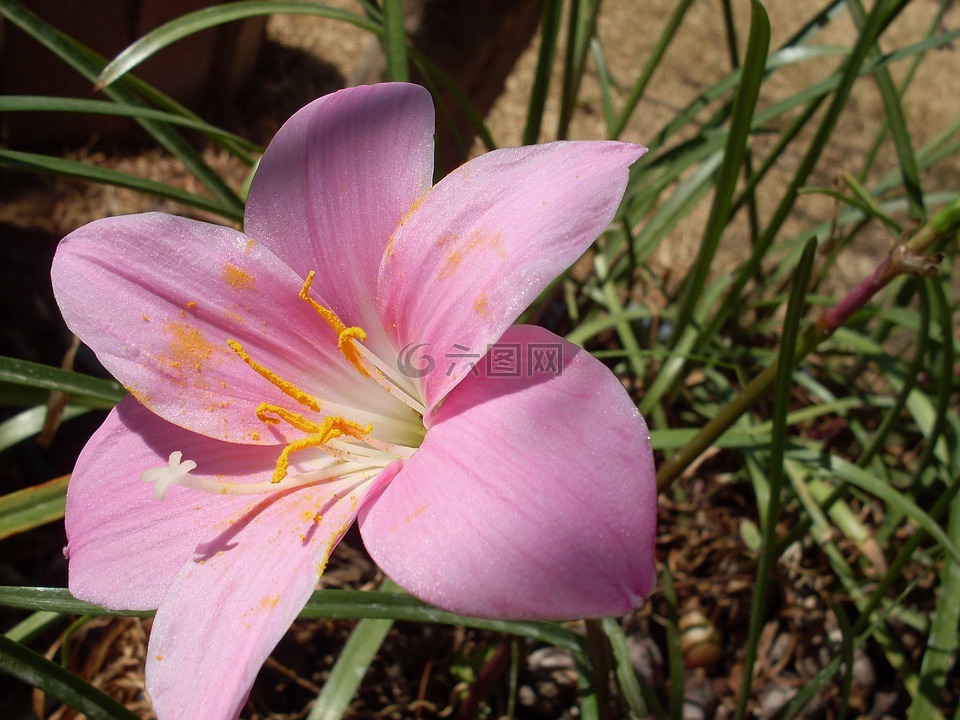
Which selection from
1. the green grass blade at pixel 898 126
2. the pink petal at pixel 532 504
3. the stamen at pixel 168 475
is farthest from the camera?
the green grass blade at pixel 898 126

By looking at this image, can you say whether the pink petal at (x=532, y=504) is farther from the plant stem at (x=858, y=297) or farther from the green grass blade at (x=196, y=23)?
the green grass blade at (x=196, y=23)

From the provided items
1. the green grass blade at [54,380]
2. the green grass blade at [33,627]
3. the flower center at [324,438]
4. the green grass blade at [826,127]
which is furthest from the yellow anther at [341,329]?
the green grass blade at [826,127]

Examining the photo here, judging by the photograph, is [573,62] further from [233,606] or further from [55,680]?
[55,680]

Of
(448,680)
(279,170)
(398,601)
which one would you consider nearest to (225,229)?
(279,170)

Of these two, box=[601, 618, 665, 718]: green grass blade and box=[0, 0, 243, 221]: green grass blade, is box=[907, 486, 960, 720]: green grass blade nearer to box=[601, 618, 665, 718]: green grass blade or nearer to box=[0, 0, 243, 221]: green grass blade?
box=[601, 618, 665, 718]: green grass blade

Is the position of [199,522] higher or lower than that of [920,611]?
higher

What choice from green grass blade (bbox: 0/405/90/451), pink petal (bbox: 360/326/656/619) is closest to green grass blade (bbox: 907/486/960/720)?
pink petal (bbox: 360/326/656/619)

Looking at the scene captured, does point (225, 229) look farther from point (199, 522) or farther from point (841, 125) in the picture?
point (841, 125)
